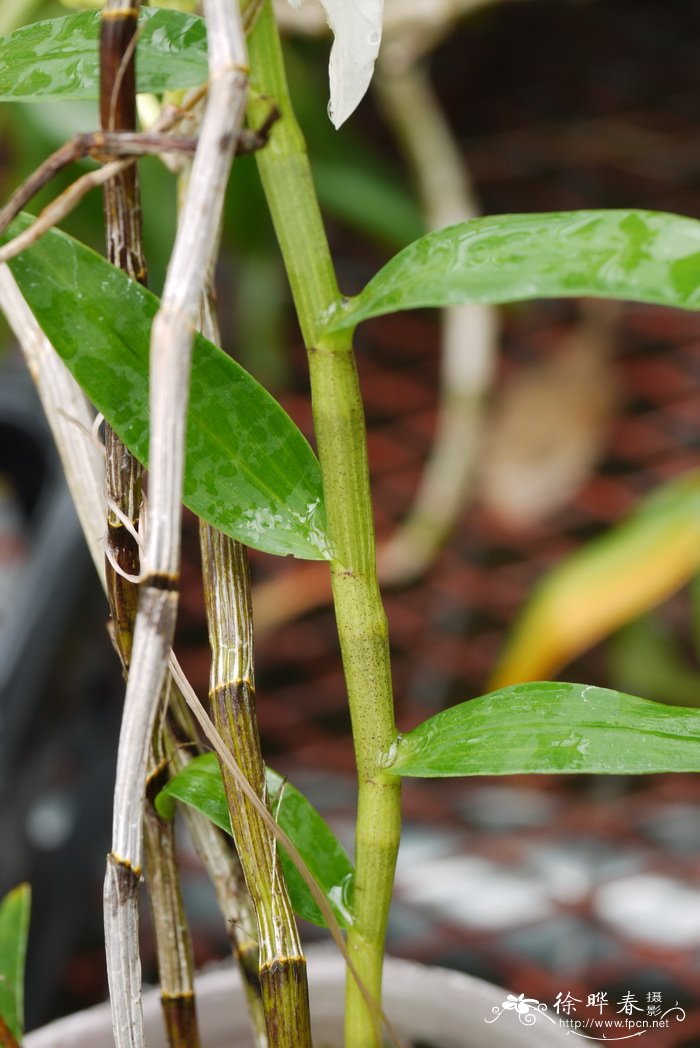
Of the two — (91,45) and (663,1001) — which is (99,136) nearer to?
(91,45)

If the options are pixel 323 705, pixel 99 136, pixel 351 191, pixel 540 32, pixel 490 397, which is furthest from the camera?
pixel 540 32

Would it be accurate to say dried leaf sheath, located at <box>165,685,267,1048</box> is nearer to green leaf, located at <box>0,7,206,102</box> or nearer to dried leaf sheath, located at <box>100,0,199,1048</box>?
dried leaf sheath, located at <box>100,0,199,1048</box>

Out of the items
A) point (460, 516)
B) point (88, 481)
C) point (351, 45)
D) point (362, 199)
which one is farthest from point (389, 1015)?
point (362, 199)

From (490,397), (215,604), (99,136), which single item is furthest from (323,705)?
(99,136)

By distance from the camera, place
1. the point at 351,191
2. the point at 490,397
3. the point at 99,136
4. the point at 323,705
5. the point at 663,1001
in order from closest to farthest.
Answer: the point at 99,136 < the point at 663,1001 < the point at 323,705 < the point at 351,191 < the point at 490,397

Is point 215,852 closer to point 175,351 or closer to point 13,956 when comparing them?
point 13,956

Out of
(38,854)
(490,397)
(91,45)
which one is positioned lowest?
(38,854)

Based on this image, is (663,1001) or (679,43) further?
(679,43)
